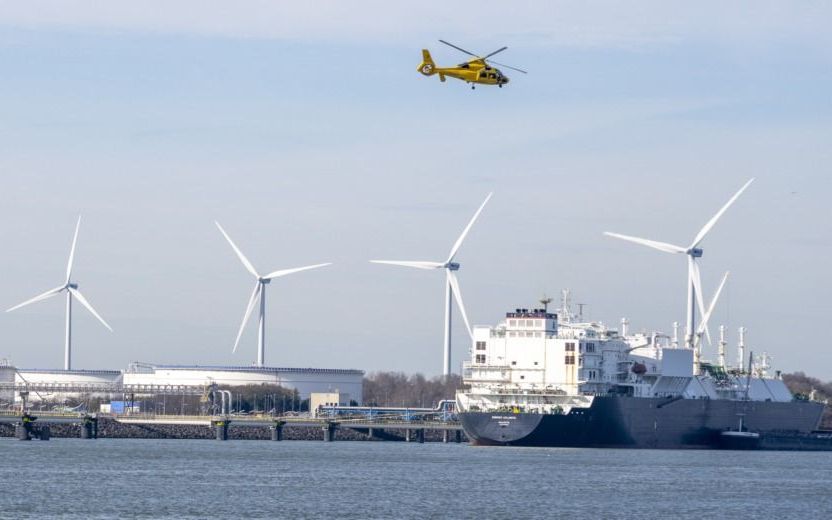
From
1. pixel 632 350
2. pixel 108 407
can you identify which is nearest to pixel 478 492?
pixel 632 350

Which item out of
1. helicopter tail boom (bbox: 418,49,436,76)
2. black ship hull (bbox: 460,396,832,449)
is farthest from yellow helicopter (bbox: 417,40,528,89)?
black ship hull (bbox: 460,396,832,449)

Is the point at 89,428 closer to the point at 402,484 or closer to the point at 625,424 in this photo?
the point at 625,424

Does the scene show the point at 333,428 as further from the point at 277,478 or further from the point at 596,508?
the point at 596,508

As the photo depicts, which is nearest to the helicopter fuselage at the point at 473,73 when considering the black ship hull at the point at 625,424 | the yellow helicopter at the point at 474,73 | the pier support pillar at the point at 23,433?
the yellow helicopter at the point at 474,73

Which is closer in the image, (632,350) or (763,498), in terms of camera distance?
(763,498)

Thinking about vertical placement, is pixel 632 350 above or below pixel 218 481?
above

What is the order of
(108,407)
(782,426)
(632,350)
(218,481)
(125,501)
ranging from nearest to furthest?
(125,501) → (218,481) → (632,350) → (782,426) → (108,407)

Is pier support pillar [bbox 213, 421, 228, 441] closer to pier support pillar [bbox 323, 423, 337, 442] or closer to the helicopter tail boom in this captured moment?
pier support pillar [bbox 323, 423, 337, 442]

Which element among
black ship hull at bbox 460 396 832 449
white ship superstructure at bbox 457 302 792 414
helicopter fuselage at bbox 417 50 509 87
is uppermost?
helicopter fuselage at bbox 417 50 509 87
